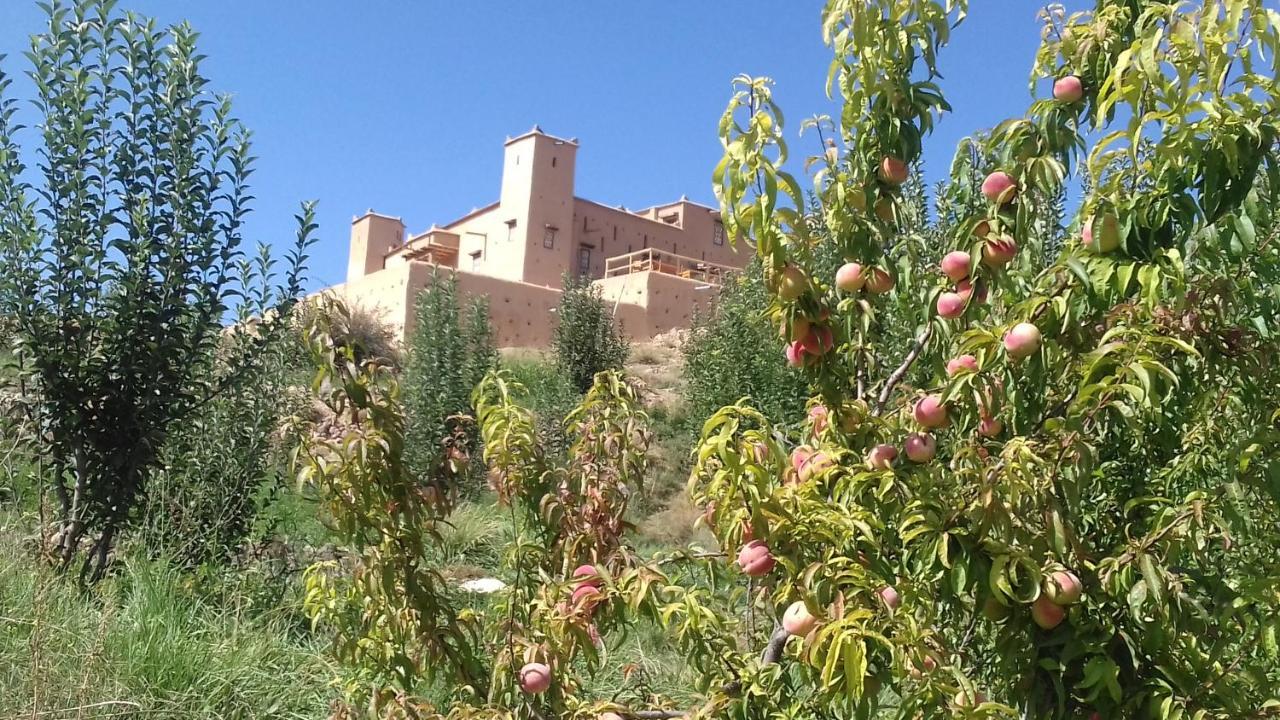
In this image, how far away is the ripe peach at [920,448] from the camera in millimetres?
1922

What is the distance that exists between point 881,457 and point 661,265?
26457mm

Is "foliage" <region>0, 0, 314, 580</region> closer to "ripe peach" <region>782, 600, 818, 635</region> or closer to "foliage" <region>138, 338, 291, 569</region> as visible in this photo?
"foliage" <region>138, 338, 291, 569</region>

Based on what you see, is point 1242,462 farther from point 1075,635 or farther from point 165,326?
point 165,326

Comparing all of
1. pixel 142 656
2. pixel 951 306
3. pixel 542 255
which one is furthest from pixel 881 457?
pixel 542 255

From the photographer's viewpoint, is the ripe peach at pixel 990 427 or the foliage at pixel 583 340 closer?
the ripe peach at pixel 990 427

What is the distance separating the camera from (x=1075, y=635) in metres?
1.80

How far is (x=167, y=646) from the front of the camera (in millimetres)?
3775

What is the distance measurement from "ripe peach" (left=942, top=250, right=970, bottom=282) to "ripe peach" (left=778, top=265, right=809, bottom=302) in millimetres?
269

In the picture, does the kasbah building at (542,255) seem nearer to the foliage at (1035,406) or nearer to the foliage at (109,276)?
the foliage at (109,276)

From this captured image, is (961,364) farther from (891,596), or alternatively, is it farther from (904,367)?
(891,596)

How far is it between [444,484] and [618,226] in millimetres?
29821

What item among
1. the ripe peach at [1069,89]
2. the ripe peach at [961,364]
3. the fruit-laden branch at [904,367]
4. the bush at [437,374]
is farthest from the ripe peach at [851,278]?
the bush at [437,374]

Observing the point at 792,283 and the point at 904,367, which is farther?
the point at 904,367

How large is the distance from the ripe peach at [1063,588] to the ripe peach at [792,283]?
2.22ft
